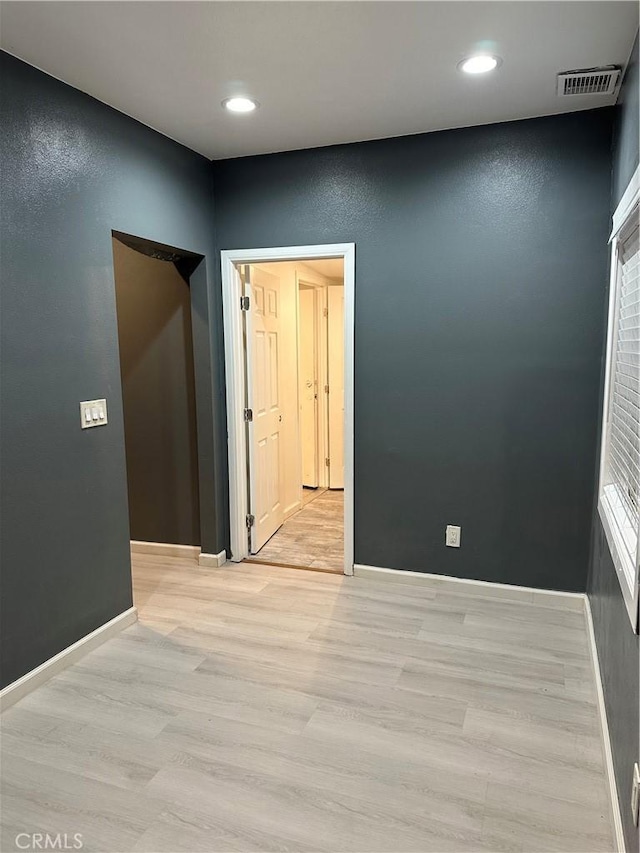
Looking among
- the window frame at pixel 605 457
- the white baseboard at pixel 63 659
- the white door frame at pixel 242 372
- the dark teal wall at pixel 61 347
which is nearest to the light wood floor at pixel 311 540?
the white door frame at pixel 242 372

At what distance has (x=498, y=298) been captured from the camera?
10.2 feet

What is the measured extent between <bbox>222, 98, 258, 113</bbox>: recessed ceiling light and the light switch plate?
1.54 meters

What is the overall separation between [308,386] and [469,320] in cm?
289

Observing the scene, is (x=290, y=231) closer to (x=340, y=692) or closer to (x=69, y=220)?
(x=69, y=220)

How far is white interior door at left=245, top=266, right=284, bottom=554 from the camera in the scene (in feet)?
12.6

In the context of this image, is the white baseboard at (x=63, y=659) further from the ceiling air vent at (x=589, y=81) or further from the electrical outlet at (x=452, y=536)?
the ceiling air vent at (x=589, y=81)

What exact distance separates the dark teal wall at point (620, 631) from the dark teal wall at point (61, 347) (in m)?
2.25

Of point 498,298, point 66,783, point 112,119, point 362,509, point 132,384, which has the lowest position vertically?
Result: point 66,783

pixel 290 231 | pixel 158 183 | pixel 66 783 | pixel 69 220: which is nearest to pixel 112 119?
pixel 158 183

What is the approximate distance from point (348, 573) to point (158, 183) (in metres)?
2.55

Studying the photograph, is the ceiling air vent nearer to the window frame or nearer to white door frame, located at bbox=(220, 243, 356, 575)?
the window frame

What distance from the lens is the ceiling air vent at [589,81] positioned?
2.38 metres

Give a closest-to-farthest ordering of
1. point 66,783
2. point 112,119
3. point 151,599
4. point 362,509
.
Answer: point 66,783
point 112,119
point 151,599
point 362,509

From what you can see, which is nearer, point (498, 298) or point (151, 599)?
point (498, 298)
